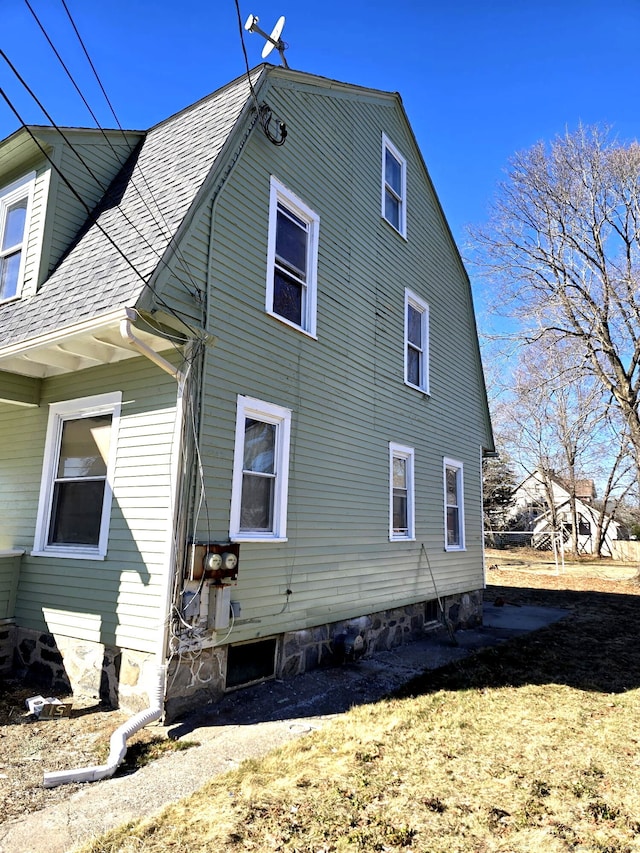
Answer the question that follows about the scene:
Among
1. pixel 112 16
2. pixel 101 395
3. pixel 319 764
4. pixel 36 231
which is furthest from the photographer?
pixel 36 231

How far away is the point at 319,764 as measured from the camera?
4156 millimetres

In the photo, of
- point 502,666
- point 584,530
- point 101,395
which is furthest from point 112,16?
point 584,530

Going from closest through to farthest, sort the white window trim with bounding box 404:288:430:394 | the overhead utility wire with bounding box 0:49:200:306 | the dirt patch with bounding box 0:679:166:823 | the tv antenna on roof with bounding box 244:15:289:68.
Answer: the dirt patch with bounding box 0:679:166:823
the overhead utility wire with bounding box 0:49:200:306
the tv antenna on roof with bounding box 244:15:289:68
the white window trim with bounding box 404:288:430:394

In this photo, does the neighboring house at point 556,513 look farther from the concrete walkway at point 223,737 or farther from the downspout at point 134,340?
the downspout at point 134,340

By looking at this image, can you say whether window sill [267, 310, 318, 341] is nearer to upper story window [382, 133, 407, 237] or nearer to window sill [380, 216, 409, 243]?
window sill [380, 216, 409, 243]

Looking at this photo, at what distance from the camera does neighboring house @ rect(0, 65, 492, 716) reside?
521cm

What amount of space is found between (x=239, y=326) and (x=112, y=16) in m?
3.21

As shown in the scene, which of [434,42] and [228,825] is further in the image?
[434,42]

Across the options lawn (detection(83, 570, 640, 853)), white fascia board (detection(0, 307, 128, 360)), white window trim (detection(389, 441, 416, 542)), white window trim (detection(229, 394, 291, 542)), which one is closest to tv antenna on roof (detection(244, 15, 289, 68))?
white fascia board (detection(0, 307, 128, 360))

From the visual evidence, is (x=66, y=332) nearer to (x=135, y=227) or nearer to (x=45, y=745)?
(x=135, y=227)

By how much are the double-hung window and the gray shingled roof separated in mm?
7132

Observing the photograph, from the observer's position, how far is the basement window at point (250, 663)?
5.67 m

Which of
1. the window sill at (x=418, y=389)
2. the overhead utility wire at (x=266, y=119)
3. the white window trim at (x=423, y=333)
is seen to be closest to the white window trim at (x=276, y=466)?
the overhead utility wire at (x=266, y=119)

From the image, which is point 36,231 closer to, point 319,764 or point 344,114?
point 344,114
